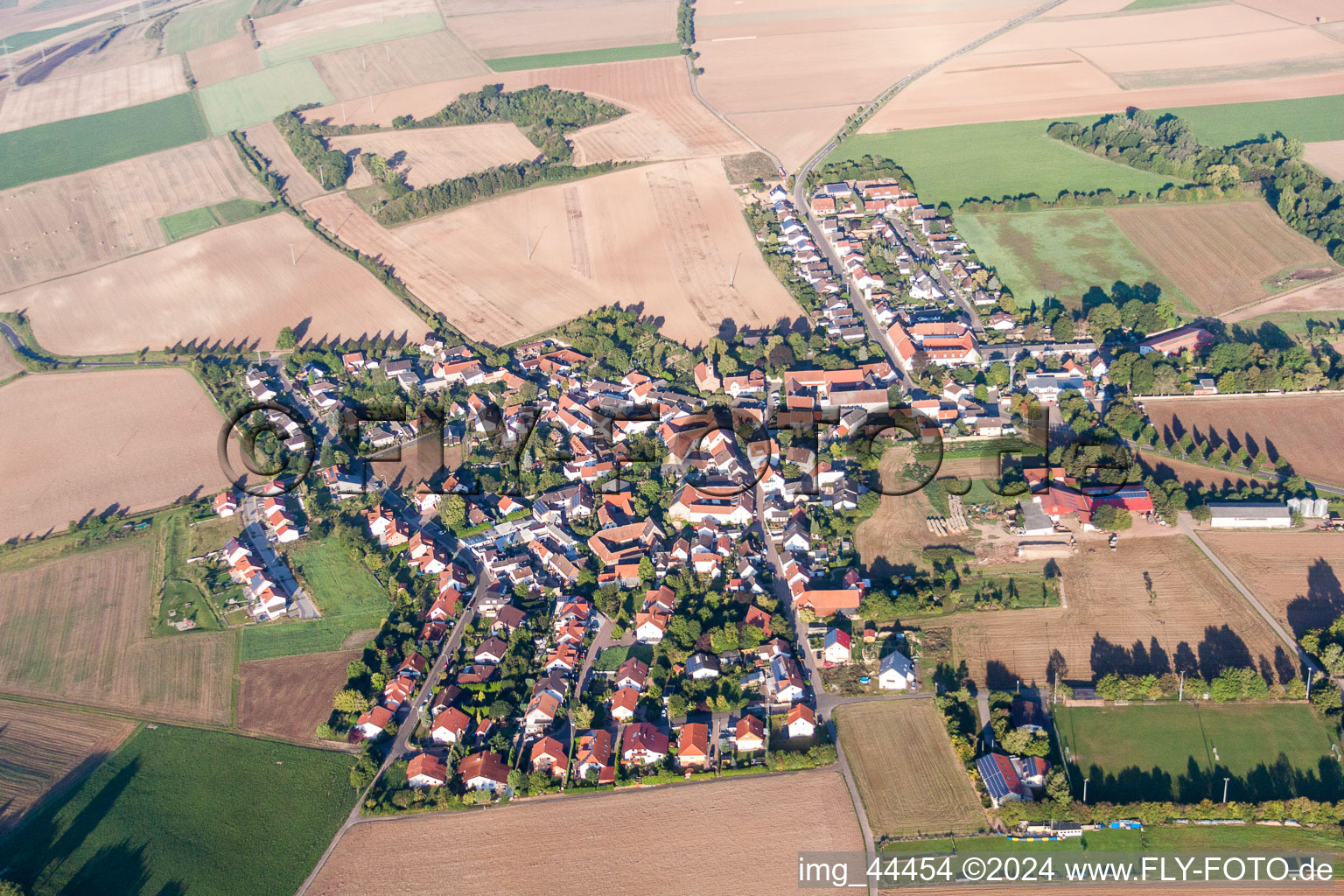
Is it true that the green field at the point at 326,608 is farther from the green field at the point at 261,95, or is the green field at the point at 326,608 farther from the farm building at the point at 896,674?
the green field at the point at 261,95

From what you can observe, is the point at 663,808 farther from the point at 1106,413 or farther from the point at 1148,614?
the point at 1106,413

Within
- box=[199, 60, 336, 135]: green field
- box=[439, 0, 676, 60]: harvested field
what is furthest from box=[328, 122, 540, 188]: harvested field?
box=[439, 0, 676, 60]: harvested field

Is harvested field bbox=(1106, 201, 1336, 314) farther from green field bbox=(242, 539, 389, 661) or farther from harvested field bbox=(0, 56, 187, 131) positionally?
harvested field bbox=(0, 56, 187, 131)

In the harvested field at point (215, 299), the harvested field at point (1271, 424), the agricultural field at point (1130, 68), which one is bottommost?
the harvested field at point (1271, 424)

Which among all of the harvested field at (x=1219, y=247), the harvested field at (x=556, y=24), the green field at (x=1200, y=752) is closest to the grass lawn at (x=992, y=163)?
the harvested field at (x=1219, y=247)

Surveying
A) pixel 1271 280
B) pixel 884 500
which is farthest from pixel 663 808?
pixel 1271 280

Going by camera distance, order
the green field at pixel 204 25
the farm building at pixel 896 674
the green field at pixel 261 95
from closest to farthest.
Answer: the farm building at pixel 896 674 < the green field at pixel 261 95 < the green field at pixel 204 25

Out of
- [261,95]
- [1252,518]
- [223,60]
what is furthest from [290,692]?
[223,60]
